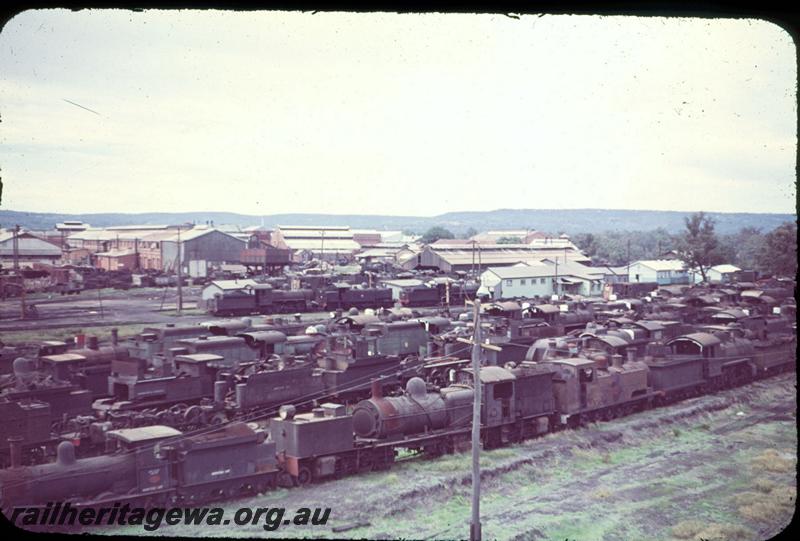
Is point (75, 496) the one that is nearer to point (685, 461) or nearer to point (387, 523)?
point (387, 523)

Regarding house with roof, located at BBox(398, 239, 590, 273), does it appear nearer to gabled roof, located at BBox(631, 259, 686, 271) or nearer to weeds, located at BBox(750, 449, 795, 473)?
gabled roof, located at BBox(631, 259, 686, 271)

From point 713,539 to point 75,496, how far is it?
12654 millimetres

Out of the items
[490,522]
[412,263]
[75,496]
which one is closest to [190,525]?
[75,496]

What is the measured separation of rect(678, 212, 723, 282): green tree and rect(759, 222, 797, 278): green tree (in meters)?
4.39

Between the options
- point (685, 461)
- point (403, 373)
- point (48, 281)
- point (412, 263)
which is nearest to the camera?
point (685, 461)

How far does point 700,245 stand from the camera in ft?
165

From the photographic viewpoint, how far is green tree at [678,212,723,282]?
47.8 meters

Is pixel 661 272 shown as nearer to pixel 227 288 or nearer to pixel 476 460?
pixel 227 288

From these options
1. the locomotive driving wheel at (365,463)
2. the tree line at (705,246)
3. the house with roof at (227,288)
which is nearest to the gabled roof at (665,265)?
the tree line at (705,246)

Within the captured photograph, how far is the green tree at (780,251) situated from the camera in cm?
3797

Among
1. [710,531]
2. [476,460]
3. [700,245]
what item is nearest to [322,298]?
[700,245]

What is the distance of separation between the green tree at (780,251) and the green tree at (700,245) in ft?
14.4

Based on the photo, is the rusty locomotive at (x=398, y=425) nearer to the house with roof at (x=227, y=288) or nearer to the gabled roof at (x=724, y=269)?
the gabled roof at (x=724, y=269)

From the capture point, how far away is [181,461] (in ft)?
47.6
